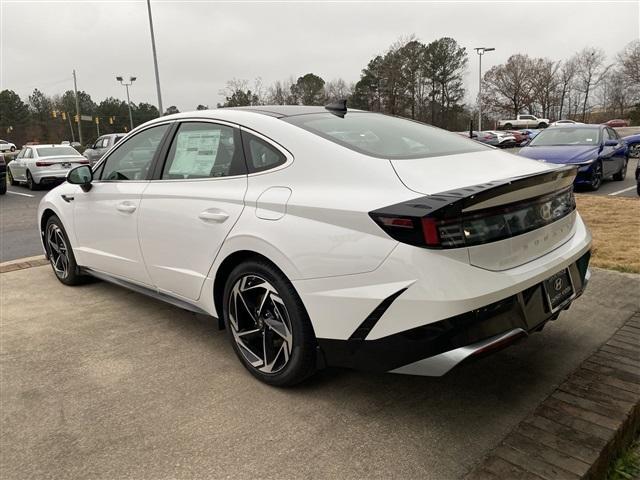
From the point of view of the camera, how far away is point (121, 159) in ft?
13.3

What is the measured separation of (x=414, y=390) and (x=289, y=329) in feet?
2.49

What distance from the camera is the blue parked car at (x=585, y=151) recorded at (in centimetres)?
1055

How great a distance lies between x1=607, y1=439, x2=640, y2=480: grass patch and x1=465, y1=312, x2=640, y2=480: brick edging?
0.04 metres

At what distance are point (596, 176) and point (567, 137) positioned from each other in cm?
127

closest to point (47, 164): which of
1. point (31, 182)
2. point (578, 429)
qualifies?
point (31, 182)

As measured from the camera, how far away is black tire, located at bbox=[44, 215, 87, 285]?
4684 mm

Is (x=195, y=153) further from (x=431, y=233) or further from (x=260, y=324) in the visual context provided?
(x=431, y=233)

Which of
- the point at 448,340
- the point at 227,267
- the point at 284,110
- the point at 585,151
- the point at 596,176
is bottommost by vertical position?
the point at 596,176

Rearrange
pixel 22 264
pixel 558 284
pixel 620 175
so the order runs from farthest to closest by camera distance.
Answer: pixel 620 175, pixel 22 264, pixel 558 284

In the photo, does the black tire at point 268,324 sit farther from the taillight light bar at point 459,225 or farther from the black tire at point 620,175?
the black tire at point 620,175

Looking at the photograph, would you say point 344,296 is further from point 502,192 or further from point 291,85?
point 291,85

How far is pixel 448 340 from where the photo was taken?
211 cm

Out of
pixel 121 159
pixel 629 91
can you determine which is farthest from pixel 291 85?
pixel 121 159

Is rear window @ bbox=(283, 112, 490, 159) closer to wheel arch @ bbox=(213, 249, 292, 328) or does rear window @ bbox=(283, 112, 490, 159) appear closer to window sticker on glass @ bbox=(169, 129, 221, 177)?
window sticker on glass @ bbox=(169, 129, 221, 177)
